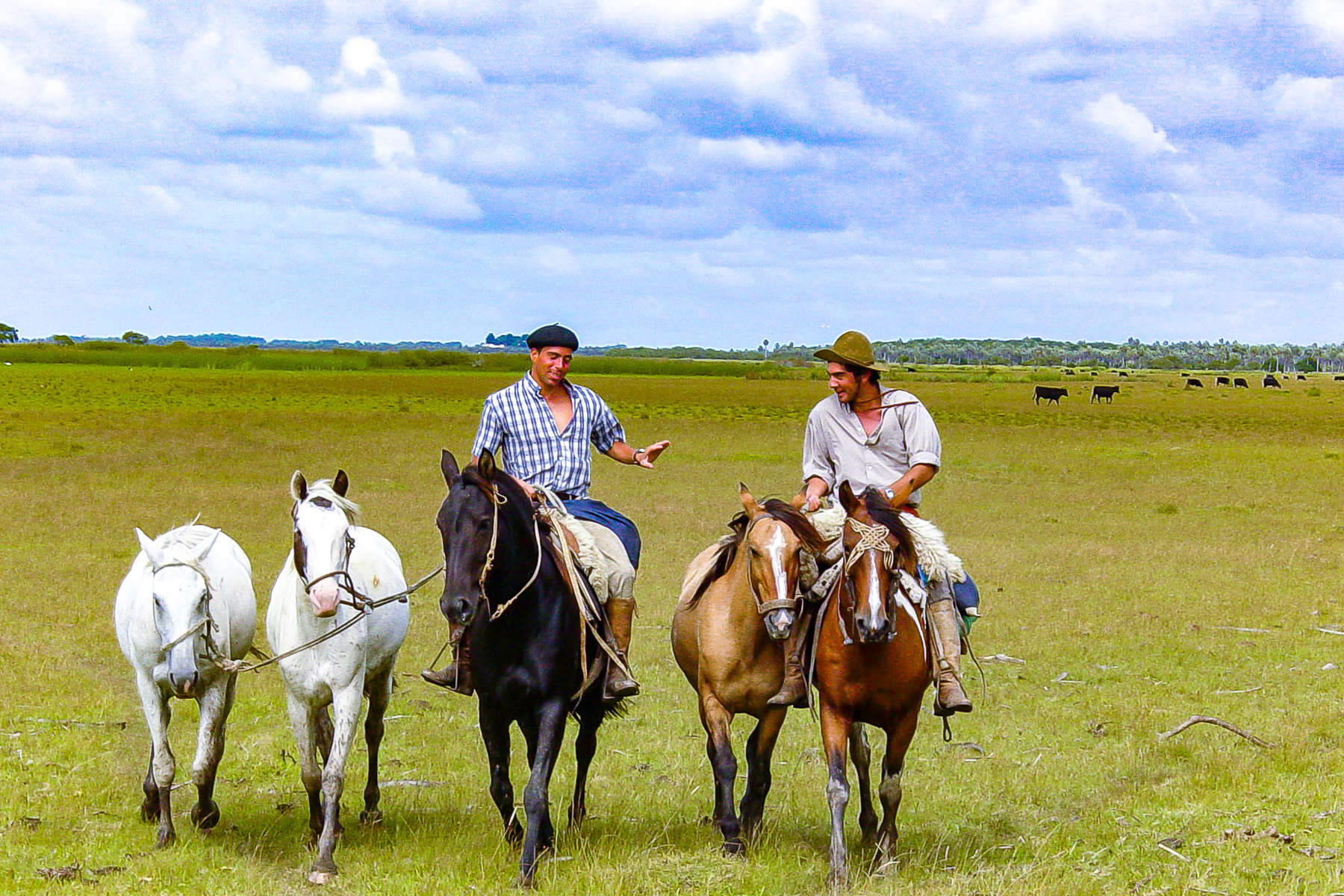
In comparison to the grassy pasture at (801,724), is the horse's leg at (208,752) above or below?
above

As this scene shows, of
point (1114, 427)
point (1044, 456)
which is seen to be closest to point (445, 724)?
point (1044, 456)

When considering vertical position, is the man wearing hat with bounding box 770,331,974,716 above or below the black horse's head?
above

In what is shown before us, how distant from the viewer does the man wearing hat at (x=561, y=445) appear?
7.21 metres

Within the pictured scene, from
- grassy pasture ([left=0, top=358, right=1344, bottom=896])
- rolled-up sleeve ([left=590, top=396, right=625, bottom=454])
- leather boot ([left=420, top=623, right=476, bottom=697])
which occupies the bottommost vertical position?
grassy pasture ([left=0, top=358, right=1344, bottom=896])

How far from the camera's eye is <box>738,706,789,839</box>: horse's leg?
277 inches

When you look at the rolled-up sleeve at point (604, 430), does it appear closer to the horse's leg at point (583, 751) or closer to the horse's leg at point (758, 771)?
the horse's leg at point (583, 751)

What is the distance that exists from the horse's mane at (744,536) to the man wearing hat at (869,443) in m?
0.37

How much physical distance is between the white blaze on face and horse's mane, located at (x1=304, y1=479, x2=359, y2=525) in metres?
2.21

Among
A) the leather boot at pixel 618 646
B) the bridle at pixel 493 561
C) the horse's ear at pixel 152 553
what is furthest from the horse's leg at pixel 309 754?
the leather boot at pixel 618 646

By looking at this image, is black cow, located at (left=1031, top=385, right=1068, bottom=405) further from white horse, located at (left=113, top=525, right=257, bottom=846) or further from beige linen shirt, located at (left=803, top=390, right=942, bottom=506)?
white horse, located at (left=113, top=525, right=257, bottom=846)

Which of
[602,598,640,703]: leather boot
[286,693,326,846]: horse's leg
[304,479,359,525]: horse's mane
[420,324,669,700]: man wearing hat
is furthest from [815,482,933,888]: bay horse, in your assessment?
[286,693,326,846]: horse's leg

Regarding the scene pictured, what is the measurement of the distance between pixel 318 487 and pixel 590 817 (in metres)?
2.57

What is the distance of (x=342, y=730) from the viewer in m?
6.78

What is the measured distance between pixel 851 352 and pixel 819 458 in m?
0.66
